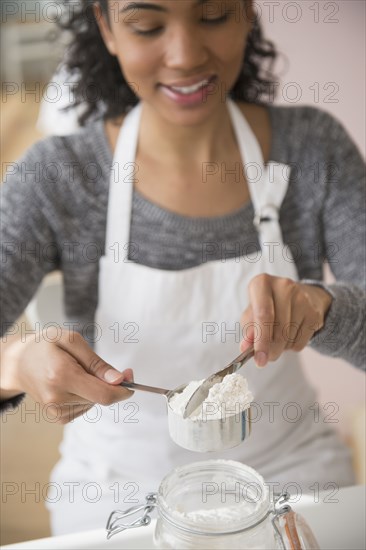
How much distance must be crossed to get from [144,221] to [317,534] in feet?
1.87

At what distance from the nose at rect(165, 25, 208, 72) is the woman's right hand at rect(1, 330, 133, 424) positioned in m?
0.43

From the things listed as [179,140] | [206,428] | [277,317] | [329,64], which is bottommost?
[206,428]

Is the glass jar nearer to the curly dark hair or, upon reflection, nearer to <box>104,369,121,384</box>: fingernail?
<box>104,369,121,384</box>: fingernail

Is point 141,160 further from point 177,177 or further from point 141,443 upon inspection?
point 141,443

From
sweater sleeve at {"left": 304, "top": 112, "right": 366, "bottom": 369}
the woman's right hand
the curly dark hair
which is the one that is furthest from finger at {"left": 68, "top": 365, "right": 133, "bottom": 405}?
the curly dark hair

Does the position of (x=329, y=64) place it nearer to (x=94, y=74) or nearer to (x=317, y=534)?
(x=94, y=74)

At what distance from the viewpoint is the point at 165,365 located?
1.04 metres

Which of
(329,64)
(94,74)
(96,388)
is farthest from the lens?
(329,64)

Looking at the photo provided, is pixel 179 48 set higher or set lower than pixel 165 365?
higher

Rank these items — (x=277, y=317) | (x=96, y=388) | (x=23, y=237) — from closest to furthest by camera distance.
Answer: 1. (x=96, y=388)
2. (x=277, y=317)
3. (x=23, y=237)

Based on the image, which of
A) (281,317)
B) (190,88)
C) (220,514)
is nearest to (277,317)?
(281,317)

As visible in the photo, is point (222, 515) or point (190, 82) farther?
point (190, 82)

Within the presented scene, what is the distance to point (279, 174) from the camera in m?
1.11

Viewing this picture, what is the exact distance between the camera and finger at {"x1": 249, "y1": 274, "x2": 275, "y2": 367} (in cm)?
76
